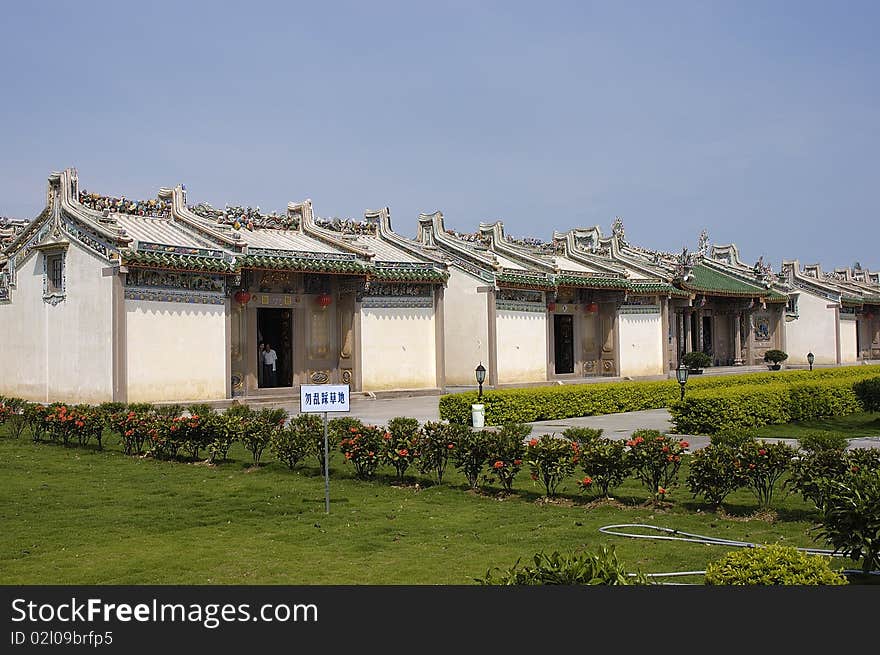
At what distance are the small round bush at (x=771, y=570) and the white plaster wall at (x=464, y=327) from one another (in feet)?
80.9

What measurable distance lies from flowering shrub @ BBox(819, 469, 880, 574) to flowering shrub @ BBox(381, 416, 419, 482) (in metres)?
6.14

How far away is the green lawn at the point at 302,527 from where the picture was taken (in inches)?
302

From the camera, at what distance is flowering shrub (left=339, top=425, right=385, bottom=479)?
1241cm

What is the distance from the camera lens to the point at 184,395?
23.2m

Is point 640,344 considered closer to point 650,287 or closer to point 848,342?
point 650,287

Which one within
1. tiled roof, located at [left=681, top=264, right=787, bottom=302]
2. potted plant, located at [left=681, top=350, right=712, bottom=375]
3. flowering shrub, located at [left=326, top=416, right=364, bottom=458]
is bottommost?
flowering shrub, located at [left=326, top=416, right=364, bottom=458]

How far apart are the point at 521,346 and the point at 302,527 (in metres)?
22.1

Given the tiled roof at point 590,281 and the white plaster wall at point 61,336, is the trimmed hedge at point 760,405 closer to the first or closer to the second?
the tiled roof at point 590,281

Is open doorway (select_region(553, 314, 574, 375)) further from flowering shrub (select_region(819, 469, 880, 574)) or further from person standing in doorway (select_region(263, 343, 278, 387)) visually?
flowering shrub (select_region(819, 469, 880, 574))

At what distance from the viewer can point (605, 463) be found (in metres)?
10.6

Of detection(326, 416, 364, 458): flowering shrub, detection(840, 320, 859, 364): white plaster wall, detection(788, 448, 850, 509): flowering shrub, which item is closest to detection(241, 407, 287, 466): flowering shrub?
detection(326, 416, 364, 458): flowering shrub

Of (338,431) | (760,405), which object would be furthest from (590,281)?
(338,431)

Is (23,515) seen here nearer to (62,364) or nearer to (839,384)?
(62,364)

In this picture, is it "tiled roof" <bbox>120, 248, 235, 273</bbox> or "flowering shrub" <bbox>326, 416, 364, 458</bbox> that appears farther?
"tiled roof" <bbox>120, 248, 235, 273</bbox>
